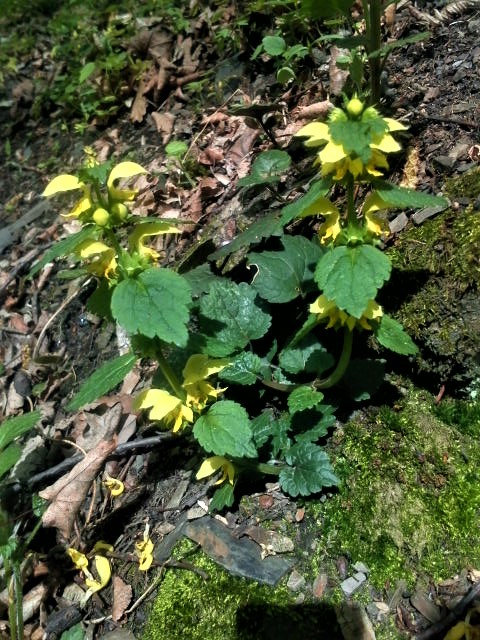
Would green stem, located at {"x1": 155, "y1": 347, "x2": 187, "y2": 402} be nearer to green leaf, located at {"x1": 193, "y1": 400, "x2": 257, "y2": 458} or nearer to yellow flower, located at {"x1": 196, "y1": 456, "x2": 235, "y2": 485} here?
green leaf, located at {"x1": 193, "y1": 400, "x2": 257, "y2": 458}

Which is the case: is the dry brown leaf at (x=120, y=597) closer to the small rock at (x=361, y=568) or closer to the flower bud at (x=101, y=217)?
the small rock at (x=361, y=568)

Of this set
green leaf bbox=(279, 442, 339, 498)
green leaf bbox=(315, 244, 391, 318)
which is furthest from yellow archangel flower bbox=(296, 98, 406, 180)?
green leaf bbox=(279, 442, 339, 498)

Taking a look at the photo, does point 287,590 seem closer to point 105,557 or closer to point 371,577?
point 371,577

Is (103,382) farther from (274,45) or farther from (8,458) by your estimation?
(274,45)

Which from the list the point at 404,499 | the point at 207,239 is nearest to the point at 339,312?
the point at 404,499

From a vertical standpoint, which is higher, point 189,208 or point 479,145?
point 479,145

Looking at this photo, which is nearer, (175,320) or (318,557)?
(175,320)

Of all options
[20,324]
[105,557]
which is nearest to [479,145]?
[105,557]
